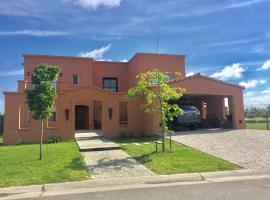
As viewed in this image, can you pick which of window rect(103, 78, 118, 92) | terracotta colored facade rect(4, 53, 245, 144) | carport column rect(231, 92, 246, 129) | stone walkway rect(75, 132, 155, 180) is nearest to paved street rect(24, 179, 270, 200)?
stone walkway rect(75, 132, 155, 180)

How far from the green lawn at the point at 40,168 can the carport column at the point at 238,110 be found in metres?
14.2

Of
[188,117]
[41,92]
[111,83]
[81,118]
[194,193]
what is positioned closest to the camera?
[194,193]

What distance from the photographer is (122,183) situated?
8148 mm

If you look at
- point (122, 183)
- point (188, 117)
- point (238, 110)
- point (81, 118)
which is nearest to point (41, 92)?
point (122, 183)

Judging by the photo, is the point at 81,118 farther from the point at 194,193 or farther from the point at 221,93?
the point at 194,193

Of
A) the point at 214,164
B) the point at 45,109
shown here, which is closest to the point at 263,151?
the point at 214,164

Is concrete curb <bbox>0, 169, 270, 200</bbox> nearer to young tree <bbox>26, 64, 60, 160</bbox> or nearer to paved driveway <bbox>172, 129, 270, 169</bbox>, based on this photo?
paved driveway <bbox>172, 129, 270, 169</bbox>

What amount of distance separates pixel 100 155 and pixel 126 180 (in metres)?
4.45

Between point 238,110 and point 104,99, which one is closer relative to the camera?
point 104,99

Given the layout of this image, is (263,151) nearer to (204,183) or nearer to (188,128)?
(204,183)

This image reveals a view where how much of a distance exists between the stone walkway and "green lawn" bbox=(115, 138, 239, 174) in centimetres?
38

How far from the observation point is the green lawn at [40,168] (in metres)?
8.30

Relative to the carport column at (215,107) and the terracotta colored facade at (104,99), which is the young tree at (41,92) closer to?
the terracotta colored facade at (104,99)

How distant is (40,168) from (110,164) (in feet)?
8.01
